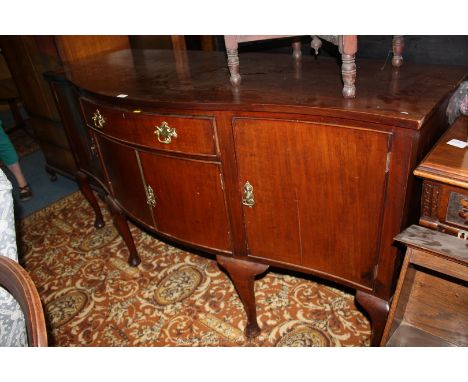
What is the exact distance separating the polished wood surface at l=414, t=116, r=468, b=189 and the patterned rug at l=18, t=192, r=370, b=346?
106 centimetres

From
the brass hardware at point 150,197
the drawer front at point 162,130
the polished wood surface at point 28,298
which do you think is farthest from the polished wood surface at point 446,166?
the brass hardware at point 150,197

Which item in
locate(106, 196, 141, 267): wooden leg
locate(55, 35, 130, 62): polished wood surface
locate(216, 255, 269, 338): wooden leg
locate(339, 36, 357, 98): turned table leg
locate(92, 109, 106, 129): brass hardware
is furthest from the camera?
locate(55, 35, 130, 62): polished wood surface

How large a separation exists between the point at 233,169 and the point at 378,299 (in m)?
0.72

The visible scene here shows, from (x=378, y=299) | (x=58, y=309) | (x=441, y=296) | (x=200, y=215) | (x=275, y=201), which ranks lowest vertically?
(x=58, y=309)

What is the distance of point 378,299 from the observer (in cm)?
143

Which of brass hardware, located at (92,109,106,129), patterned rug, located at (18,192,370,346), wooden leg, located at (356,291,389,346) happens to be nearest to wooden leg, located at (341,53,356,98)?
wooden leg, located at (356,291,389,346)

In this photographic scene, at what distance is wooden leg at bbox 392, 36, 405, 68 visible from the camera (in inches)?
56.7

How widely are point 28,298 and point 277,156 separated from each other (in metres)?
0.87

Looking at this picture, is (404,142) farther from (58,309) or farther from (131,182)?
(58,309)

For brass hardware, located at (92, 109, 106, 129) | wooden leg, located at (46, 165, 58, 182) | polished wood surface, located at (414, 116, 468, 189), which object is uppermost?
brass hardware, located at (92, 109, 106, 129)

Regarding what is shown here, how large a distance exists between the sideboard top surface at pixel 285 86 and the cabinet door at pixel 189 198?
0.87 feet

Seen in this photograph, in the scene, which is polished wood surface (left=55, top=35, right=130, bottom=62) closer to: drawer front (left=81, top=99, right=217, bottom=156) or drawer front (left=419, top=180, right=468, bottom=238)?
drawer front (left=81, top=99, right=217, bottom=156)

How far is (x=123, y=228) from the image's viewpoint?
237cm
